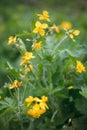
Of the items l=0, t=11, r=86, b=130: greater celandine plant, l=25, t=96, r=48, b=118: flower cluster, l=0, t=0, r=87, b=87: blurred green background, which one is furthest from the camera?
l=0, t=0, r=87, b=87: blurred green background

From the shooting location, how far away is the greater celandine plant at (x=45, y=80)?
6.11ft

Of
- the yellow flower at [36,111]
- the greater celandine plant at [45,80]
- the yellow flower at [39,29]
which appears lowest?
the yellow flower at [36,111]

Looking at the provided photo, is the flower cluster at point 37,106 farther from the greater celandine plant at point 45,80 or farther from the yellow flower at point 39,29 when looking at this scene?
the yellow flower at point 39,29

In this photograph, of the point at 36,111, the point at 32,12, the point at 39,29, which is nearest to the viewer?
the point at 36,111

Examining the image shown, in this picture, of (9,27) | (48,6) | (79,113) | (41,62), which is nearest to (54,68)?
(41,62)

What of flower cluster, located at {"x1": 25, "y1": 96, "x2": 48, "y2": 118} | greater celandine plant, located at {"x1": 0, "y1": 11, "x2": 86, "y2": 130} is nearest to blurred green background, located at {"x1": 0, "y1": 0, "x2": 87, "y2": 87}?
greater celandine plant, located at {"x1": 0, "y1": 11, "x2": 86, "y2": 130}

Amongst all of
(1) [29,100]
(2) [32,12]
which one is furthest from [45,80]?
(2) [32,12]

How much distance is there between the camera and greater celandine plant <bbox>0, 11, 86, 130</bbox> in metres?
1.86

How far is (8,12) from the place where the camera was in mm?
8180

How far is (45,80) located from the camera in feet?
6.24

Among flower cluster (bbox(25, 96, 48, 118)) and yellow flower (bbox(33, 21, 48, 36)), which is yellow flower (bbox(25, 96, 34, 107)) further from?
yellow flower (bbox(33, 21, 48, 36))

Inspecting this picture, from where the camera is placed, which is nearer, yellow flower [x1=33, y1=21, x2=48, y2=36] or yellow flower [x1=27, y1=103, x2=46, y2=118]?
yellow flower [x1=27, y1=103, x2=46, y2=118]

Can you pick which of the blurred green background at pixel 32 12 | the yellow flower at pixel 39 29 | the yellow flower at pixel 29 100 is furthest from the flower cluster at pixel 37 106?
the blurred green background at pixel 32 12

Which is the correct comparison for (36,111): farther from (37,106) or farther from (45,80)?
(45,80)
